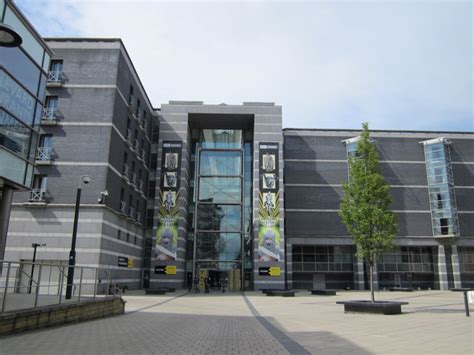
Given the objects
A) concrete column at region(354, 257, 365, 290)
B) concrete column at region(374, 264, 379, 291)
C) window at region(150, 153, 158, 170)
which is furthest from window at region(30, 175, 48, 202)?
concrete column at region(374, 264, 379, 291)

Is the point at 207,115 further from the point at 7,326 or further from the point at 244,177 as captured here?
the point at 7,326

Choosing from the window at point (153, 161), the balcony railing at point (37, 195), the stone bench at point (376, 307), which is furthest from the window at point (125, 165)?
the stone bench at point (376, 307)

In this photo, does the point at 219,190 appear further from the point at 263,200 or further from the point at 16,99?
the point at 16,99

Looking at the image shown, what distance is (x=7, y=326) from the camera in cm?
919

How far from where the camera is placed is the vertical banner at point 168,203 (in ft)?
135

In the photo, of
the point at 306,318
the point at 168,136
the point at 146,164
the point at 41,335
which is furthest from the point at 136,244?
the point at 41,335

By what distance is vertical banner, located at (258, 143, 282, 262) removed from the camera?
41656 millimetres

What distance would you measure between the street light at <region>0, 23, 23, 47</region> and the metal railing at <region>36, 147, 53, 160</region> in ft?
70.2

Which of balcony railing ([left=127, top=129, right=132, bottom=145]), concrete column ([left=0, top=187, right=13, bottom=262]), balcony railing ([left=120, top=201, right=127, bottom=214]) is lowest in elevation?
concrete column ([left=0, top=187, right=13, bottom=262])

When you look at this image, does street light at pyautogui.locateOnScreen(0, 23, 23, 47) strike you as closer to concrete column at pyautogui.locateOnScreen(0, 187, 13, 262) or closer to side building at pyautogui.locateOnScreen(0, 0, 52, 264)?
side building at pyautogui.locateOnScreen(0, 0, 52, 264)

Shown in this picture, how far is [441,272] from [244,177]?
82.0ft

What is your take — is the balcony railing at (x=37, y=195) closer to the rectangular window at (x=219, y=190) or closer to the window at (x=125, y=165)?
the window at (x=125, y=165)

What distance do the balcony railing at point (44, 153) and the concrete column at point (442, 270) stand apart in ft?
138

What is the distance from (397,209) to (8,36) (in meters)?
45.3
